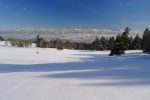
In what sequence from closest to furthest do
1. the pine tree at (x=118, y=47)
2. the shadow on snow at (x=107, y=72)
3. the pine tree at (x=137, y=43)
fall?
the shadow on snow at (x=107, y=72), the pine tree at (x=118, y=47), the pine tree at (x=137, y=43)

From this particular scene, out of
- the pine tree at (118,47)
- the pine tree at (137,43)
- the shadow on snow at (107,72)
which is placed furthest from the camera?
the pine tree at (137,43)

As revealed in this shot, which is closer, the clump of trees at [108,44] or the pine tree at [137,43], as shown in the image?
the clump of trees at [108,44]

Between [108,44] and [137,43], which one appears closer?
[137,43]

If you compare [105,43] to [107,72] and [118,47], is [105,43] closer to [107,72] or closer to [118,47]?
[118,47]

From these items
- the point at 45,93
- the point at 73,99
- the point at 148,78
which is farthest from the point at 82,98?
the point at 148,78

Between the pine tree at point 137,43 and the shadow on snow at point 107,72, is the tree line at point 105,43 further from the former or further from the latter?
the shadow on snow at point 107,72

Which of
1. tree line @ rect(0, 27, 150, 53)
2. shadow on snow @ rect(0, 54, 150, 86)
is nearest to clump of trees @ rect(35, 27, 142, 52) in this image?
tree line @ rect(0, 27, 150, 53)

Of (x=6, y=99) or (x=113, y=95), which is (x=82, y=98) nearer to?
(x=113, y=95)

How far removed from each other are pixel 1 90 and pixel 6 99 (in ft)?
3.84

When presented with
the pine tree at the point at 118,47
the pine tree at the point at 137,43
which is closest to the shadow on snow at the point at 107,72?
the pine tree at the point at 118,47

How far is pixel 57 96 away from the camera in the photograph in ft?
25.8

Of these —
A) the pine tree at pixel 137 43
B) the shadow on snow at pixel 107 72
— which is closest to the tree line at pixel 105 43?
the pine tree at pixel 137 43

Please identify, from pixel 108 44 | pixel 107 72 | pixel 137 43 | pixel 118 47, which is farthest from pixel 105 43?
pixel 107 72

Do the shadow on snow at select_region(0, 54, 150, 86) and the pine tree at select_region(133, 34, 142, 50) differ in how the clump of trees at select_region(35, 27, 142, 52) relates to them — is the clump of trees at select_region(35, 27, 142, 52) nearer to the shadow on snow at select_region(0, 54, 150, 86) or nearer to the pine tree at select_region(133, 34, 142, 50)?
the pine tree at select_region(133, 34, 142, 50)
